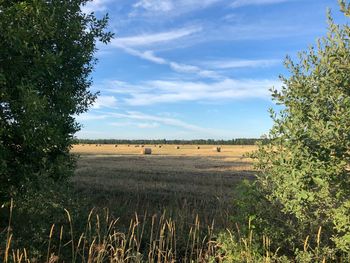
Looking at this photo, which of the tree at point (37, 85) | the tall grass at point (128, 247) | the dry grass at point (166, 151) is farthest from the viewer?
the dry grass at point (166, 151)

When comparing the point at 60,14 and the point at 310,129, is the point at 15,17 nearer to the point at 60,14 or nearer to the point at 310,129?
the point at 60,14

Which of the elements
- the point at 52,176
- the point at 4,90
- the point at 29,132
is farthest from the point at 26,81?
the point at 52,176

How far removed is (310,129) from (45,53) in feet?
19.5

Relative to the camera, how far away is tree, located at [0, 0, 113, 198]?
752 centimetres

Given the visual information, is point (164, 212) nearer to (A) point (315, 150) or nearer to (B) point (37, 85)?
(A) point (315, 150)

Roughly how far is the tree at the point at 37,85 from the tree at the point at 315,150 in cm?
451

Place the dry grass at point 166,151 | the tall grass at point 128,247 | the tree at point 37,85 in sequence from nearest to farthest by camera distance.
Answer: the tall grass at point 128,247 < the tree at point 37,85 < the dry grass at point 166,151

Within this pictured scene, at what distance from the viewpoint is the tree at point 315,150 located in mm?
5625

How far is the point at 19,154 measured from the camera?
27.6ft

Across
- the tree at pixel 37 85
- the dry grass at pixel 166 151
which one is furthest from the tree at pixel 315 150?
the dry grass at pixel 166 151

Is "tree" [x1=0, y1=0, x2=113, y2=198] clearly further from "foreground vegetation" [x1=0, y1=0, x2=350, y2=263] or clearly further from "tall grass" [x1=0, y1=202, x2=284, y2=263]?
"tall grass" [x1=0, y1=202, x2=284, y2=263]

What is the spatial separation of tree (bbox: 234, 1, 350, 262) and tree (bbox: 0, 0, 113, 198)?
4510 mm

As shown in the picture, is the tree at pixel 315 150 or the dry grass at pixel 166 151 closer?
the tree at pixel 315 150

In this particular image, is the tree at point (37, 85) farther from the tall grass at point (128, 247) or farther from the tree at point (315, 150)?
the tree at point (315, 150)
